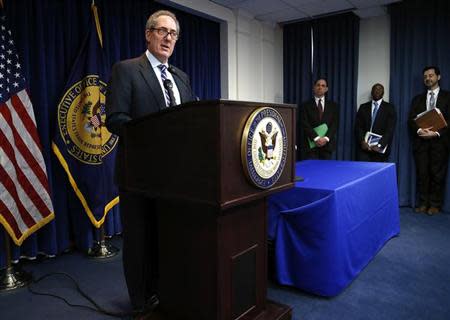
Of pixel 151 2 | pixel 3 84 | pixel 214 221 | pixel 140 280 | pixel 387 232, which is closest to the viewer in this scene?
pixel 214 221

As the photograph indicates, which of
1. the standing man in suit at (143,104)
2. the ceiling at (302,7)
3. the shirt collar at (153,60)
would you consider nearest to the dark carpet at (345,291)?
the standing man in suit at (143,104)

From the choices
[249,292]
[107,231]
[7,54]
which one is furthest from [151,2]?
[249,292]

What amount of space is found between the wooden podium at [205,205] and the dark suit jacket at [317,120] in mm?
3383

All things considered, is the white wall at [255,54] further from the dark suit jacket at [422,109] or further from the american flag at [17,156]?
the american flag at [17,156]

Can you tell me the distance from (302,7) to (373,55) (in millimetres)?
1178

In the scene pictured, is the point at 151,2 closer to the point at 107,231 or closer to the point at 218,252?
the point at 107,231

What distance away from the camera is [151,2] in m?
3.52

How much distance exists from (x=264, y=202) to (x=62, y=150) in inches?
72.3

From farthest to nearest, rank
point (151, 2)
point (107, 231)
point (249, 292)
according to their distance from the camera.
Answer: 1. point (151, 2)
2. point (107, 231)
3. point (249, 292)

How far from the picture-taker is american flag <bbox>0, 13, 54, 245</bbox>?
218cm

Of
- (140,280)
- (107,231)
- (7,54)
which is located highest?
(7,54)

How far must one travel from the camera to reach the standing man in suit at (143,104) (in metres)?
1.36

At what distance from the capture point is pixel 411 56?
4.26 m

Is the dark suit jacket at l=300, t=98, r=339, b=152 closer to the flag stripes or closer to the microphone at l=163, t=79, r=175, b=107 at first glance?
the flag stripes
